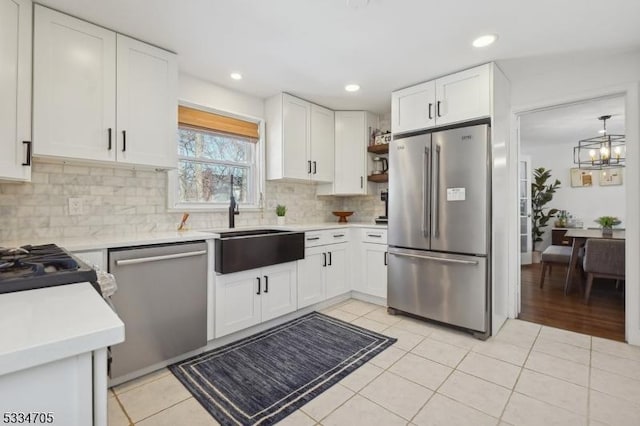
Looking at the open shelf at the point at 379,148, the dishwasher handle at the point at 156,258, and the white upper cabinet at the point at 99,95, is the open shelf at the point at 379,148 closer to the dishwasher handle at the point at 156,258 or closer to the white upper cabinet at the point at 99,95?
the white upper cabinet at the point at 99,95

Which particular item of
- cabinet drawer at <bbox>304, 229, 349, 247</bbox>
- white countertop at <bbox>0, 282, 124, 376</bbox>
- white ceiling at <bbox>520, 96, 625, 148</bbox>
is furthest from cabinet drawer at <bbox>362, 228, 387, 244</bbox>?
white countertop at <bbox>0, 282, 124, 376</bbox>

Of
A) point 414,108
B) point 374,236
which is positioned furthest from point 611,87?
point 374,236

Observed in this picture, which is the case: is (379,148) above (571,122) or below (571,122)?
below

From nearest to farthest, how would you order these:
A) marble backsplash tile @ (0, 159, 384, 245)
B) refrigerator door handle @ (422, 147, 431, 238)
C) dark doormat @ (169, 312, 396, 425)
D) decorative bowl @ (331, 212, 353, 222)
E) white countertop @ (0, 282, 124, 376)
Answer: white countertop @ (0, 282, 124, 376) → dark doormat @ (169, 312, 396, 425) → marble backsplash tile @ (0, 159, 384, 245) → refrigerator door handle @ (422, 147, 431, 238) → decorative bowl @ (331, 212, 353, 222)

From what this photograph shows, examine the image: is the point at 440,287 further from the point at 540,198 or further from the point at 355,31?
the point at 540,198

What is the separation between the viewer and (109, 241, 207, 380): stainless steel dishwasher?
1.91 meters

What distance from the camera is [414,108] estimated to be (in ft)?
9.96

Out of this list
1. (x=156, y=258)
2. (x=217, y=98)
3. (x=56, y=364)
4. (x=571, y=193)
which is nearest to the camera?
(x=56, y=364)

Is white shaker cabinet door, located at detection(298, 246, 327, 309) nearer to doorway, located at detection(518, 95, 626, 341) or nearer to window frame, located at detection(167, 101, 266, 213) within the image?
window frame, located at detection(167, 101, 266, 213)

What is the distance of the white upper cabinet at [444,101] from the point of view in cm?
263

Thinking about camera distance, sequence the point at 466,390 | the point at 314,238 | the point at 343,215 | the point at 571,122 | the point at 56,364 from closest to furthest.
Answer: the point at 56,364 → the point at 466,390 → the point at 314,238 → the point at 343,215 → the point at 571,122

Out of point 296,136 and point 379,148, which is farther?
point 379,148

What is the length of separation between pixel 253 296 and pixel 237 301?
154 millimetres

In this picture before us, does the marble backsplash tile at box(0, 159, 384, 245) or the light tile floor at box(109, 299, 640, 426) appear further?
the marble backsplash tile at box(0, 159, 384, 245)
